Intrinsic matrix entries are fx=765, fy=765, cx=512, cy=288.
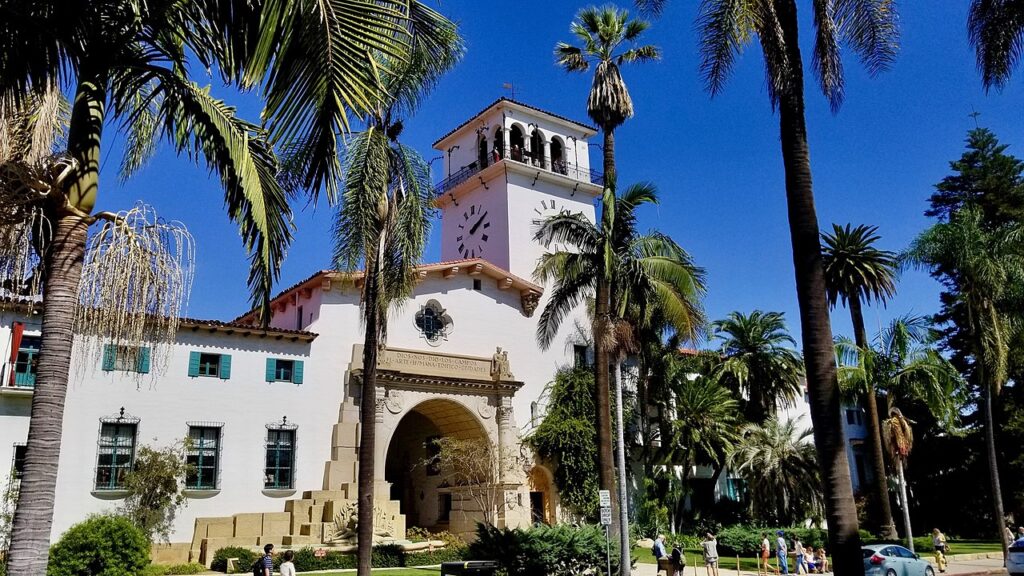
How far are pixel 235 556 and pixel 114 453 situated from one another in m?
5.46

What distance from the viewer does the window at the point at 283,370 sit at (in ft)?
98.0

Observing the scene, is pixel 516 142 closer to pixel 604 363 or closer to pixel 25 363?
pixel 604 363

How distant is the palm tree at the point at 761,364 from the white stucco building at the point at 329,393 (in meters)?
9.98

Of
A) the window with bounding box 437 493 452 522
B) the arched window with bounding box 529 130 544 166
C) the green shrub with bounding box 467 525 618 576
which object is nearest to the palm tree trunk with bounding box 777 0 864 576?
the green shrub with bounding box 467 525 618 576

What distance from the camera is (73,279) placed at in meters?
7.04

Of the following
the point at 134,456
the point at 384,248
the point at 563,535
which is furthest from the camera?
the point at 134,456

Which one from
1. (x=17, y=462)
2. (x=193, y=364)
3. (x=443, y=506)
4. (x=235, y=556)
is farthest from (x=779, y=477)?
(x=17, y=462)

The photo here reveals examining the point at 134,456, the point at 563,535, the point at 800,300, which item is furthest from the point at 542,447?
the point at 800,300

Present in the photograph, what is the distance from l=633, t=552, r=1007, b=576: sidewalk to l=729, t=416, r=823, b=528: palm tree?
6.05m

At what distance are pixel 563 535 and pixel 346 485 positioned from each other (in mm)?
11379

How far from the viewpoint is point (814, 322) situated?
1199 cm

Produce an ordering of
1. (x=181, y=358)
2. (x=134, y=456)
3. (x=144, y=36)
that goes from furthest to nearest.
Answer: (x=181, y=358)
(x=134, y=456)
(x=144, y=36)

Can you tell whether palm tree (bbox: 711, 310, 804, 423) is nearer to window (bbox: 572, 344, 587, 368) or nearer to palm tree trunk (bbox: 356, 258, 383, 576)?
window (bbox: 572, 344, 587, 368)

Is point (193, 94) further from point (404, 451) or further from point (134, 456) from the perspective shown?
point (404, 451)
